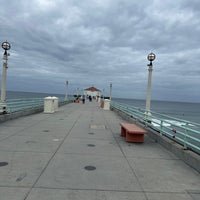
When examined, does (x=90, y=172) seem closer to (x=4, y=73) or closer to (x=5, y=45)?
(x=4, y=73)

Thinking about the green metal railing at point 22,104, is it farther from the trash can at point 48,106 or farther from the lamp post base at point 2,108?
the trash can at point 48,106

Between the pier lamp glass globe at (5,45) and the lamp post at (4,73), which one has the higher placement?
the pier lamp glass globe at (5,45)

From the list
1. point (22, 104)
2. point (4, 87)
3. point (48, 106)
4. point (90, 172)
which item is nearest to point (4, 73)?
point (4, 87)

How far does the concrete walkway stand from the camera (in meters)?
3.71

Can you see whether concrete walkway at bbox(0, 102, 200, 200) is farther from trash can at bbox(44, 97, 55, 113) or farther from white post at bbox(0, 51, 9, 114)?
trash can at bbox(44, 97, 55, 113)

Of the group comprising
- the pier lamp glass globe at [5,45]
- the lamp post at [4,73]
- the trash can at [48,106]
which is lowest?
the trash can at [48,106]

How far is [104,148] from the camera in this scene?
686cm

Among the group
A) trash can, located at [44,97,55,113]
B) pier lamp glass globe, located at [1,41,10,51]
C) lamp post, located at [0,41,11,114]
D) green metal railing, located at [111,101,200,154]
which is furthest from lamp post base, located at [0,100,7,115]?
green metal railing, located at [111,101,200,154]

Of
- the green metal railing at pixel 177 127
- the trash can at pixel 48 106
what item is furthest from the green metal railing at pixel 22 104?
the green metal railing at pixel 177 127

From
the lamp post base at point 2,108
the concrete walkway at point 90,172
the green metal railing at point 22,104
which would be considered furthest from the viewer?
the green metal railing at point 22,104

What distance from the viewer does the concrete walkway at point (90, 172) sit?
371 cm

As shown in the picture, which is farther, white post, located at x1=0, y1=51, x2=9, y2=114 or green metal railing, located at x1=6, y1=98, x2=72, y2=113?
green metal railing, located at x1=6, y1=98, x2=72, y2=113

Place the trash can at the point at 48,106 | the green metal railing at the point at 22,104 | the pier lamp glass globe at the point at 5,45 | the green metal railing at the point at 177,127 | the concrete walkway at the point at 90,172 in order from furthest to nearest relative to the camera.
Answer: the trash can at the point at 48,106 → the green metal railing at the point at 22,104 → the pier lamp glass globe at the point at 5,45 → the green metal railing at the point at 177,127 → the concrete walkway at the point at 90,172

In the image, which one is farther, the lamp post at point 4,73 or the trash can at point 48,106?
the trash can at point 48,106
